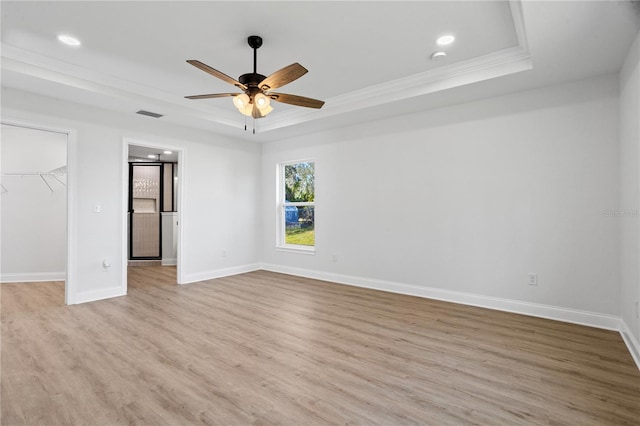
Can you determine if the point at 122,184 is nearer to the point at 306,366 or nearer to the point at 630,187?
the point at 306,366

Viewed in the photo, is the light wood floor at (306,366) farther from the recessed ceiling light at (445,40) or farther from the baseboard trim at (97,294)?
the recessed ceiling light at (445,40)

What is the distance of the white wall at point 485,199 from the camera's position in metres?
3.33

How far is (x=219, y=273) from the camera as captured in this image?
19.0 ft

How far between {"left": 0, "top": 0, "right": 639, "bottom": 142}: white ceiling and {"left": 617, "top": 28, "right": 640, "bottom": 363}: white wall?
0.27m

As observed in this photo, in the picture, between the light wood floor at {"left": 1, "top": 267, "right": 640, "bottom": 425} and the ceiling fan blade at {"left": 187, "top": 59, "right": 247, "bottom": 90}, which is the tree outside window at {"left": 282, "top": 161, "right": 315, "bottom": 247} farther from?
the ceiling fan blade at {"left": 187, "top": 59, "right": 247, "bottom": 90}

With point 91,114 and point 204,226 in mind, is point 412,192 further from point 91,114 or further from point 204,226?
point 91,114

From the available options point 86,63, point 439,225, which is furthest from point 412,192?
point 86,63

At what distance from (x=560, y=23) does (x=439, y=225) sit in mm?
2486

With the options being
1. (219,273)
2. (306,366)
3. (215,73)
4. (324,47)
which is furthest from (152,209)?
(306,366)

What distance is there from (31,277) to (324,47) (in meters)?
5.99

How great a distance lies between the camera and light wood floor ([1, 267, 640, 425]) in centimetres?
188

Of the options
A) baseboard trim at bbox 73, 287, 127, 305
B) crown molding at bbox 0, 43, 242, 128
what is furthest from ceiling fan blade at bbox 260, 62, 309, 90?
baseboard trim at bbox 73, 287, 127, 305

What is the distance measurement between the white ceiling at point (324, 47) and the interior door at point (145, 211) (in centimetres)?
355

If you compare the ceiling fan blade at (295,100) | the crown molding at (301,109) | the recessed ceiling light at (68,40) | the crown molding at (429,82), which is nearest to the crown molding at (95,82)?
the crown molding at (301,109)
